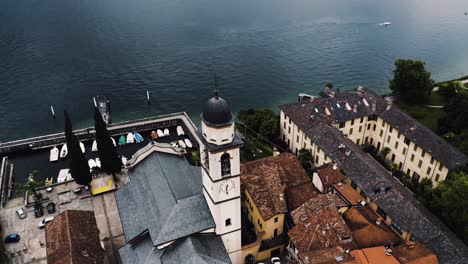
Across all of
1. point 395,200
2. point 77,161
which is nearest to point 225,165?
point 395,200

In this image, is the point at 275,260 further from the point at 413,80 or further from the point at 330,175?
the point at 413,80

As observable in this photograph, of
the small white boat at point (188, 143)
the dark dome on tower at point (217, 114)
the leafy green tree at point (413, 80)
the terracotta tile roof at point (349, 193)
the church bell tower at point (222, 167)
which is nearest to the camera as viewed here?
the dark dome on tower at point (217, 114)

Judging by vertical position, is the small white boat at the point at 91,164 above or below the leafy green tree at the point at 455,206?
below

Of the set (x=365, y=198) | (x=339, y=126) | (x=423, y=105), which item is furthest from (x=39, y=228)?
(x=423, y=105)

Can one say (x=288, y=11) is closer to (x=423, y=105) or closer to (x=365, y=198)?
(x=423, y=105)

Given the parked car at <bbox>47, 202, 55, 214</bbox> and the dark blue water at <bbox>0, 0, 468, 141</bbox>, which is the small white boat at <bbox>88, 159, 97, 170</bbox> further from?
the dark blue water at <bbox>0, 0, 468, 141</bbox>

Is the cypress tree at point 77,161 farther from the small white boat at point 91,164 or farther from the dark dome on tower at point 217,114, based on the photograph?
the dark dome on tower at point 217,114

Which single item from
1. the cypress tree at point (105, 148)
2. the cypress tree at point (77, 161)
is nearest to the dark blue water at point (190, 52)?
the cypress tree at point (105, 148)
